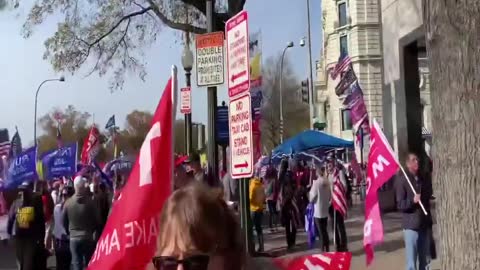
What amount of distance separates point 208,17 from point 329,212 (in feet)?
22.5

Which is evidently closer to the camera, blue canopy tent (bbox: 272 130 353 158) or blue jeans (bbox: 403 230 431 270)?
blue jeans (bbox: 403 230 431 270)

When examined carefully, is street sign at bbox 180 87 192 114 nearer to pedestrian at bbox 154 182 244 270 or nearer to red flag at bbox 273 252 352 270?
red flag at bbox 273 252 352 270

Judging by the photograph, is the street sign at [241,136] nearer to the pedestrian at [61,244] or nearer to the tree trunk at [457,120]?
the tree trunk at [457,120]

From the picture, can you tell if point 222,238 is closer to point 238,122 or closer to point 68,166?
point 238,122

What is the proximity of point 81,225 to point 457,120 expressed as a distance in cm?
870

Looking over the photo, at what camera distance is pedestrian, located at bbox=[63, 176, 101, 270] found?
11.8 metres

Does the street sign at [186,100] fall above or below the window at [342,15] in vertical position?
below

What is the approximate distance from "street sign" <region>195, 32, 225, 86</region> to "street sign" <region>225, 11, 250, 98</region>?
1.27 metres

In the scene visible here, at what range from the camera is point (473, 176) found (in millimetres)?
3867

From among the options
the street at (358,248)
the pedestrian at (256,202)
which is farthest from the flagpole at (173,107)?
the pedestrian at (256,202)

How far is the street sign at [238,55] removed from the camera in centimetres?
637

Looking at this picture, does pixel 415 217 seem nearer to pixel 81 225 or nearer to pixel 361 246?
pixel 81 225

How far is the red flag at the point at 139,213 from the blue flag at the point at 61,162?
714 inches

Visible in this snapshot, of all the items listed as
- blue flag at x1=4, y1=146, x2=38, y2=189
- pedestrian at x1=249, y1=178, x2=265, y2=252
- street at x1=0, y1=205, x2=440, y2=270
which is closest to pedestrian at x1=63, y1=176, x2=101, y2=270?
street at x1=0, y1=205, x2=440, y2=270
